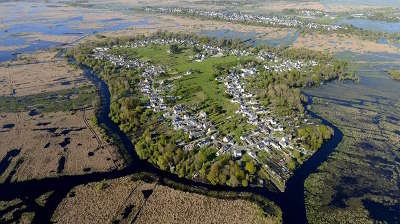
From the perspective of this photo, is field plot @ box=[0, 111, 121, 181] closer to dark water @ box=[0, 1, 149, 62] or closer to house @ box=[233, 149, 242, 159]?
house @ box=[233, 149, 242, 159]

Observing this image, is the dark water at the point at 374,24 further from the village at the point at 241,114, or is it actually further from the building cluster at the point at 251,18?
the village at the point at 241,114

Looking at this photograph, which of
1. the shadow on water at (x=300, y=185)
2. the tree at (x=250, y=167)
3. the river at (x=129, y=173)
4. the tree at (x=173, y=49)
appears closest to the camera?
the shadow on water at (x=300, y=185)

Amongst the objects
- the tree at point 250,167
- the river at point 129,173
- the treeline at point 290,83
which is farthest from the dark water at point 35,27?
the tree at point 250,167

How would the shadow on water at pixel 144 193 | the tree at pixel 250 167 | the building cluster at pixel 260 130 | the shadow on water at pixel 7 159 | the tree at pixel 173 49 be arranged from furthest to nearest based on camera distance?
the tree at pixel 173 49 < the building cluster at pixel 260 130 < the shadow on water at pixel 7 159 < the tree at pixel 250 167 < the shadow on water at pixel 144 193

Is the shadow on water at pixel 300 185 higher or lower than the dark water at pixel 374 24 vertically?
lower

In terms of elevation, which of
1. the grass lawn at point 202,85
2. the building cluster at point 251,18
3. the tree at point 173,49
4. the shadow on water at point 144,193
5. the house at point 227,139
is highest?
the building cluster at point 251,18

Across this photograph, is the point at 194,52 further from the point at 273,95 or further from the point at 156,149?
the point at 156,149

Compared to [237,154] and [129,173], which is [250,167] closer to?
[237,154]
